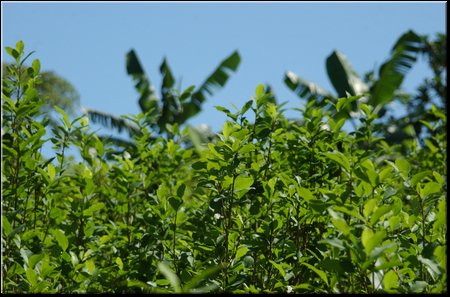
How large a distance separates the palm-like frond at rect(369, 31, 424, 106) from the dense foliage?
438 inches

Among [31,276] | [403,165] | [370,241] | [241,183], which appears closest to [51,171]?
[31,276]

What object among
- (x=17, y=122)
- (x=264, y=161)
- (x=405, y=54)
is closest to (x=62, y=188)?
(x=17, y=122)

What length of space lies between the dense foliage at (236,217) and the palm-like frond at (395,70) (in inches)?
438

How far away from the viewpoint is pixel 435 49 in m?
20.4

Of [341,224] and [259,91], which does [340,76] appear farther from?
[341,224]

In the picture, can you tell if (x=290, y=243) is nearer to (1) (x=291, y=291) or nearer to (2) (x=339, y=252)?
(1) (x=291, y=291)

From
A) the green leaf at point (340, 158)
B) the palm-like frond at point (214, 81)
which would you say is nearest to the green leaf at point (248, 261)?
the green leaf at point (340, 158)

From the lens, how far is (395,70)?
46.0 ft

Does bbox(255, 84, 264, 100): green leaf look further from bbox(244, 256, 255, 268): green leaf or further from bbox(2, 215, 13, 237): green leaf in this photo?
bbox(2, 215, 13, 237): green leaf

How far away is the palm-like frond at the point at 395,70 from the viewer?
13750 millimetres

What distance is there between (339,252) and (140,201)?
61.9 inches

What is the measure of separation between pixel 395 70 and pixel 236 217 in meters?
12.4

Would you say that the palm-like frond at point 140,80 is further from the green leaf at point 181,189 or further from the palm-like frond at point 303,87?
the green leaf at point 181,189

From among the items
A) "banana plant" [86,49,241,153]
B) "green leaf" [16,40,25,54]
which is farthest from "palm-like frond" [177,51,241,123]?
"green leaf" [16,40,25,54]
